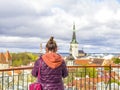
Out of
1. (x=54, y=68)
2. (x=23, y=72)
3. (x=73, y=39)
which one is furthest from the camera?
(x=73, y=39)

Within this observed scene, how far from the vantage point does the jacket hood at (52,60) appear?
427 centimetres

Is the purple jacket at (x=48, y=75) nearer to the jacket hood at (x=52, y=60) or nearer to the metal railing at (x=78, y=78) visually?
the jacket hood at (x=52, y=60)

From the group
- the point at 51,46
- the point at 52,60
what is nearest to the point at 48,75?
the point at 52,60

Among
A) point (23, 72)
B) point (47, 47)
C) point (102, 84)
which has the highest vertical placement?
point (47, 47)

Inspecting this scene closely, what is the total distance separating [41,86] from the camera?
429 centimetres

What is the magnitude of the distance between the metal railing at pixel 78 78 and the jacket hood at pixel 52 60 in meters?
1.66

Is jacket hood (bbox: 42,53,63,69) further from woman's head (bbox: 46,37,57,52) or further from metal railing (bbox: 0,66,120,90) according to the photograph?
metal railing (bbox: 0,66,120,90)

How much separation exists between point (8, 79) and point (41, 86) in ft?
7.21

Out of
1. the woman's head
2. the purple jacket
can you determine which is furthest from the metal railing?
the woman's head

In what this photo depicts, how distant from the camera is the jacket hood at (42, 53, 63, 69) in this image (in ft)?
14.0

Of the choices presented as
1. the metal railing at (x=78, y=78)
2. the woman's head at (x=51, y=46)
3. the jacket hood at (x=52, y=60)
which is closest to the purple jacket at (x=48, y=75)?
the jacket hood at (x=52, y=60)

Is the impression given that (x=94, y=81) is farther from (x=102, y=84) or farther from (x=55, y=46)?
(x=55, y=46)

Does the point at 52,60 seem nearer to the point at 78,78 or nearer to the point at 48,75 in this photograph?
the point at 48,75

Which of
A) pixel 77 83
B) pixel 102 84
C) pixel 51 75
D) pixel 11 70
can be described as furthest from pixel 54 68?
pixel 102 84
